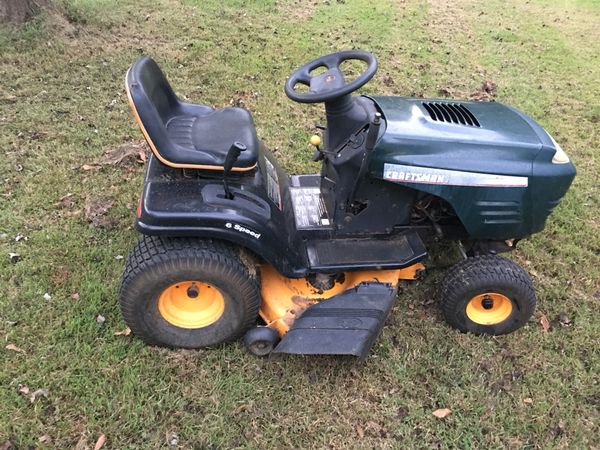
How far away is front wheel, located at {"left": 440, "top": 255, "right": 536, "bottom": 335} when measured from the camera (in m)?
2.93

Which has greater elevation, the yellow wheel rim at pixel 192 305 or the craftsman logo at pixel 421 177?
the craftsman logo at pixel 421 177

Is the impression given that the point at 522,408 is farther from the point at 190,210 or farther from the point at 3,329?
the point at 3,329

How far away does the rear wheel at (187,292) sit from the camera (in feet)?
8.68

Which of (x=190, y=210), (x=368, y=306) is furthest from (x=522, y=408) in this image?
(x=190, y=210)

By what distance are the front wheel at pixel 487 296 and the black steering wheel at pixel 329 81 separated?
1190mm

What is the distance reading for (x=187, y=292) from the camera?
113 inches

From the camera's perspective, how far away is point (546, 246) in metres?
3.88

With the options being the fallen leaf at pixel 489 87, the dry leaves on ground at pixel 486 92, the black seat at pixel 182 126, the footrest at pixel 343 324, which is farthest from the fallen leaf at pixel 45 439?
the fallen leaf at pixel 489 87

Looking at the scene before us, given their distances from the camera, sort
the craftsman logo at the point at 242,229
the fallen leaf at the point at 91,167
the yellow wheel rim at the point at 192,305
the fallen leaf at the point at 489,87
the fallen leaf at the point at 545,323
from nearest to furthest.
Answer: the craftsman logo at the point at 242,229, the yellow wheel rim at the point at 192,305, the fallen leaf at the point at 545,323, the fallen leaf at the point at 91,167, the fallen leaf at the point at 489,87

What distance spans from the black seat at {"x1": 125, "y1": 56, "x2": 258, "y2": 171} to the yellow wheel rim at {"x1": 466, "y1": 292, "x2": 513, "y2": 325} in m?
1.53

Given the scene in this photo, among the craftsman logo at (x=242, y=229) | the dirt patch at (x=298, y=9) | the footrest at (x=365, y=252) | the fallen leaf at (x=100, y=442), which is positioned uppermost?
the craftsman logo at (x=242, y=229)

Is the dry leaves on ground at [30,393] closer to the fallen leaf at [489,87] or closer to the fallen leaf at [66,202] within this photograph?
the fallen leaf at [66,202]

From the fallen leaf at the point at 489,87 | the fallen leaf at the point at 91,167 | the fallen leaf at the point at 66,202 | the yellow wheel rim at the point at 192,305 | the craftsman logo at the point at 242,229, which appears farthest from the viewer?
the fallen leaf at the point at 489,87

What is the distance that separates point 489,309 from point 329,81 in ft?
5.23
